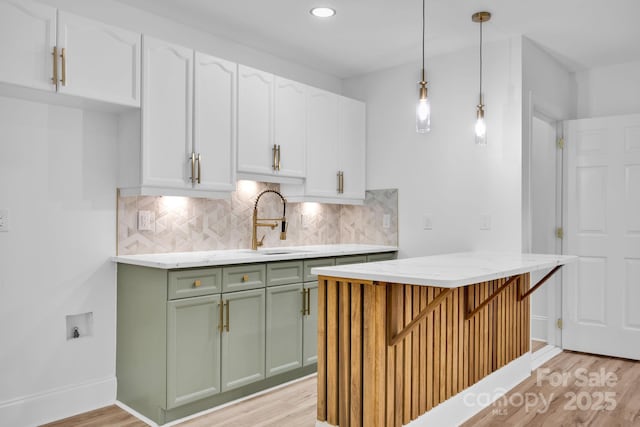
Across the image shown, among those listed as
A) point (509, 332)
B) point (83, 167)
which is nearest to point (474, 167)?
point (509, 332)

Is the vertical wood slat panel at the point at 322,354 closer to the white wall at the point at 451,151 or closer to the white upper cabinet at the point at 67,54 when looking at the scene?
the white upper cabinet at the point at 67,54

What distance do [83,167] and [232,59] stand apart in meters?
1.44

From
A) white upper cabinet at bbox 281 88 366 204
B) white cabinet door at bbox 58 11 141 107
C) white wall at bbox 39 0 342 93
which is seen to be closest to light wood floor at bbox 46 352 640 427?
white upper cabinet at bbox 281 88 366 204

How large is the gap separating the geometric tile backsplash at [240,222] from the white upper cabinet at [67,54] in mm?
770

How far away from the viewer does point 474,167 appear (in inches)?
156

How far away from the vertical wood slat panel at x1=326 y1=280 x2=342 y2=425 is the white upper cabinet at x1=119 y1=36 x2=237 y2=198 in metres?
1.26

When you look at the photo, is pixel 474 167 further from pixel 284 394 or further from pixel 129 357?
pixel 129 357

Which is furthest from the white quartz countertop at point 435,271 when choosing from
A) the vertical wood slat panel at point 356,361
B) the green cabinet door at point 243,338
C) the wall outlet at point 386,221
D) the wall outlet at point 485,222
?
the wall outlet at point 386,221

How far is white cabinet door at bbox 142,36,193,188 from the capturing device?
2.97 m

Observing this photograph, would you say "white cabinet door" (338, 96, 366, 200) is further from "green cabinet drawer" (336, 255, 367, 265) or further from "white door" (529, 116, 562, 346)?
"white door" (529, 116, 562, 346)

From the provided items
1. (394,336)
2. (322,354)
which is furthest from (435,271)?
(322,354)

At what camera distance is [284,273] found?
3412 millimetres

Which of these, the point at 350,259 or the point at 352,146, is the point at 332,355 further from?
the point at 352,146

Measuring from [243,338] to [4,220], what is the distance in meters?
1.53
